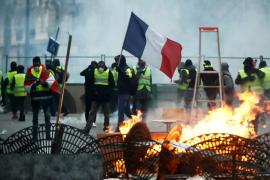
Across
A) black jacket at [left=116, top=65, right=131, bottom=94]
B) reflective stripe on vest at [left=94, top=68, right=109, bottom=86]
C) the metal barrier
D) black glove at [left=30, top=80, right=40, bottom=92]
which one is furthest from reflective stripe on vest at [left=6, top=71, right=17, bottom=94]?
the metal barrier

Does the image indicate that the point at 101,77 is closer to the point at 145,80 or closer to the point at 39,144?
the point at 145,80

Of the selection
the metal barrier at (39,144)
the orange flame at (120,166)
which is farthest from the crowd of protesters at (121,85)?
the orange flame at (120,166)

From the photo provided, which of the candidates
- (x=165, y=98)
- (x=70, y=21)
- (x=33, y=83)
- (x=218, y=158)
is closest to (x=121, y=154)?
(x=218, y=158)

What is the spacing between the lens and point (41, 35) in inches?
1588

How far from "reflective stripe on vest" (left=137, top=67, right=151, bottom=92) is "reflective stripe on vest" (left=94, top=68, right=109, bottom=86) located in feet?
6.47

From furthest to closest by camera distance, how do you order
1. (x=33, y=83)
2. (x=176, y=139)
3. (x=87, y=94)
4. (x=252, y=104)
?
(x=87, y=94) → (x=252, y=104) → (x=33, y=83) → (x=176, y=139)

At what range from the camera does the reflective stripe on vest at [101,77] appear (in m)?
16.9

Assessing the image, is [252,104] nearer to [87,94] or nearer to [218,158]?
[87,94]

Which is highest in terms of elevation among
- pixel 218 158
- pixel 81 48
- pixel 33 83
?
pixel 81 48

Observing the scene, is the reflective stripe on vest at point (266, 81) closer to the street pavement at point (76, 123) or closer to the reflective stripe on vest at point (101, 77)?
the street pavement at point (76, 123)

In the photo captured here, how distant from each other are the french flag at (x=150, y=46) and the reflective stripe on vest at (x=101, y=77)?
4107 millimetres

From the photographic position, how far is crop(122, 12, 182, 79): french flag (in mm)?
12656

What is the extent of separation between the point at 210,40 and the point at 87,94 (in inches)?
808

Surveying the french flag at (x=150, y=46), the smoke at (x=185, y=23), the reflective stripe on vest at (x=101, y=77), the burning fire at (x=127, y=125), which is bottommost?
the burning fire at (x=127, y=125)
